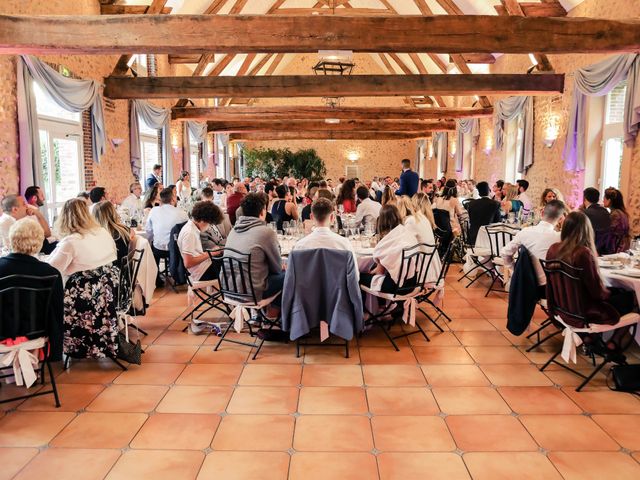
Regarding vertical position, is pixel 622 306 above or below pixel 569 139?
below

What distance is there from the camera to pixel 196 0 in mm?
10781

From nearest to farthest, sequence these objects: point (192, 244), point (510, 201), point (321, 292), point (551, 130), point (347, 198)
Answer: point (321, 292) < point (192, 244) < point (347, 198) < point (510, 201) < point (551, 130)

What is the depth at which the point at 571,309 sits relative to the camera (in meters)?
3.56

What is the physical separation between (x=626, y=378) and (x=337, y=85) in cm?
666

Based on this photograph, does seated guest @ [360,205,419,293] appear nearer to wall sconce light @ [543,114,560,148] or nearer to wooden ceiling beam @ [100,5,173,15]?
wall sconce light @ [543,114,560,148]

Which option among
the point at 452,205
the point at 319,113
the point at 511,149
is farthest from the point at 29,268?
the point at 319,113

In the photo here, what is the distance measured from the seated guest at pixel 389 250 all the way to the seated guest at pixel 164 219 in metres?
2.60

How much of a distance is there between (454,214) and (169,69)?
307 inches

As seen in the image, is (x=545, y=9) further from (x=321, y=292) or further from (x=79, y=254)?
(x=79, y=254)

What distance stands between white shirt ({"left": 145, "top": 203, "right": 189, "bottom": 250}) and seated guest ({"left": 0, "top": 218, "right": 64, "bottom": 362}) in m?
2.81

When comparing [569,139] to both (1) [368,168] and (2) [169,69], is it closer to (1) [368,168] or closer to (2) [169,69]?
(2) [169,69]

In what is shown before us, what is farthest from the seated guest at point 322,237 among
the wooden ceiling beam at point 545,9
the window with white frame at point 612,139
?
the wooden ceiling beam at point 545,9

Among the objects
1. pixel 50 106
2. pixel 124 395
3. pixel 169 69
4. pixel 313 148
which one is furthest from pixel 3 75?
pixel 313 148

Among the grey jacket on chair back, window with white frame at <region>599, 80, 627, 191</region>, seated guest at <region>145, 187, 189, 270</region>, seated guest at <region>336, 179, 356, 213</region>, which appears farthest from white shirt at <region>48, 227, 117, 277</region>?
window with white frame at <region>599, 80, 627, 191</region>
